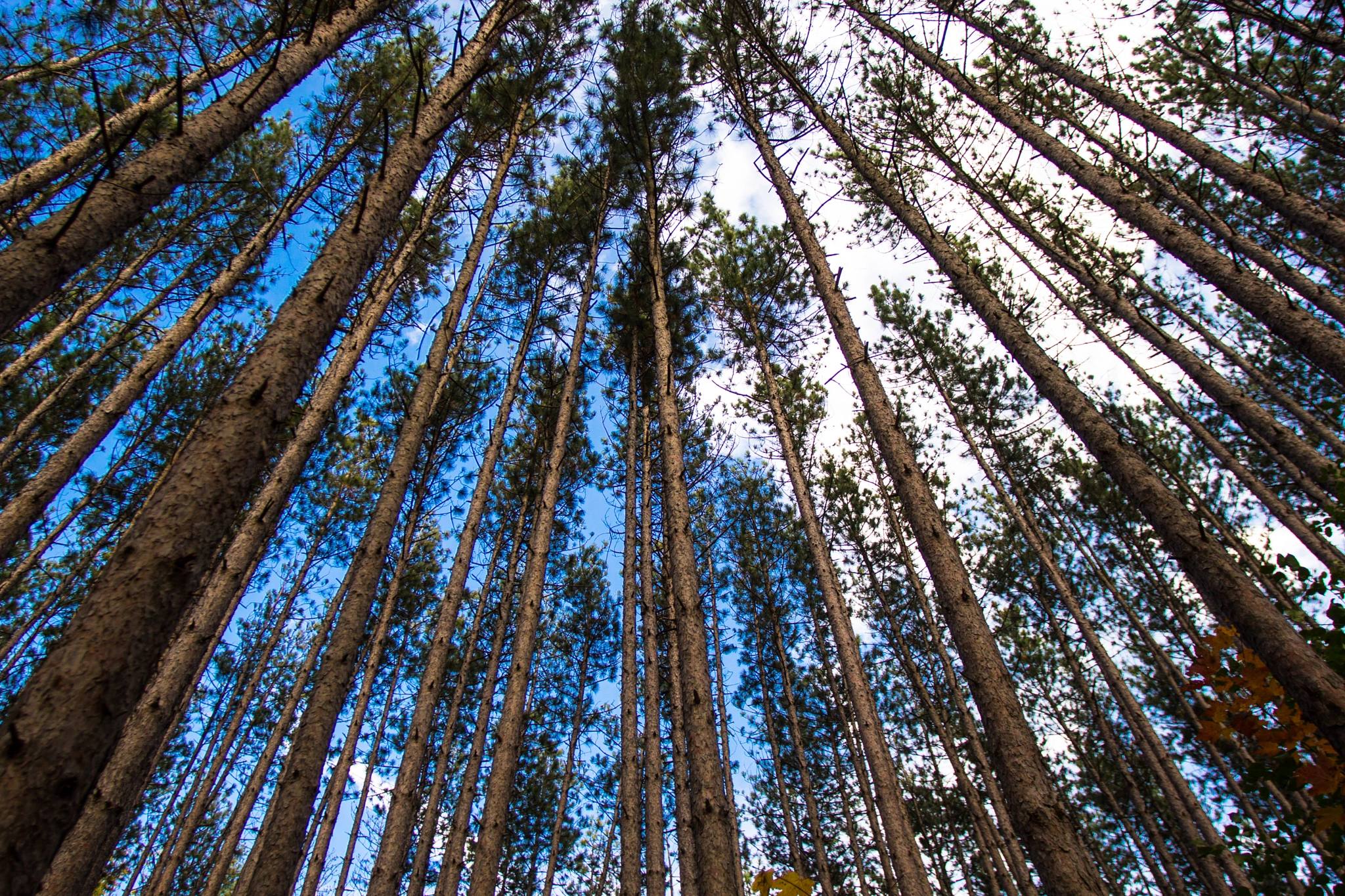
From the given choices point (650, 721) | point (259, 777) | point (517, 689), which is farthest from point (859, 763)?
point (259, 777)

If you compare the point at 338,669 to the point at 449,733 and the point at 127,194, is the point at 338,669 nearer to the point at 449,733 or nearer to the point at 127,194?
the point at 127,194

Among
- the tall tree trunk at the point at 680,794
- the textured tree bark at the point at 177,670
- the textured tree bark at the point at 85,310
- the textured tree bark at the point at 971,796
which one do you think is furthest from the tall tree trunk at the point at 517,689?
the textured tree bark at the point at 971,796

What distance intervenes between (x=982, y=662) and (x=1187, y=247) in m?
5.14

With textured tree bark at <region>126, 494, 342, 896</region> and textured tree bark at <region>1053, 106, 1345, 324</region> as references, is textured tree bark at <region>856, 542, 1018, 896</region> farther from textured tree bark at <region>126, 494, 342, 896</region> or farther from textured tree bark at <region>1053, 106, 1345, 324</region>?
textured tree bark at <region>126, 494, 342, 896</region>

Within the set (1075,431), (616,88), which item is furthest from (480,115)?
(1075,431)

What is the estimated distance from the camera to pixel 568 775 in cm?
1223

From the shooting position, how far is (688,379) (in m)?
10.4

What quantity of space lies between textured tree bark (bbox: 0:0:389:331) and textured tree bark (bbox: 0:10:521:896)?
4.46 ft

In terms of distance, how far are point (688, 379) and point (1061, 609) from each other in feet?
34.5

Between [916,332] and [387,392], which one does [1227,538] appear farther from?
[387,392]

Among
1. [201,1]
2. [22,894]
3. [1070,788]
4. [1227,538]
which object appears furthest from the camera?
[1070,788]

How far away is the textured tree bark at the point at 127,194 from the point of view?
8.63ft

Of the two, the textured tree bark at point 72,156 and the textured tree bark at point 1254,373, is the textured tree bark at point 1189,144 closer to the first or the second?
the textured tree bark at point 1254,373

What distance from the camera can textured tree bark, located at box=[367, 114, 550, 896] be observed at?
534 centimetres
